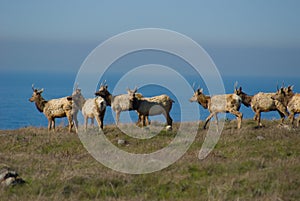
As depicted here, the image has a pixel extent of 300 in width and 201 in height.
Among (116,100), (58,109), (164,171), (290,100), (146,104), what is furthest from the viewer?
(116,100)

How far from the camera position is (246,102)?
26797mm

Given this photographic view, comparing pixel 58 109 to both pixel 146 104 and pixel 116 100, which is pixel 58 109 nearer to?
pixel 116 100

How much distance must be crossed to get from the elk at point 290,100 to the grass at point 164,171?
120 inches

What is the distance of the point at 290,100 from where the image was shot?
24938mm

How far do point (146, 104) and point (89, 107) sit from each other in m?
2.98

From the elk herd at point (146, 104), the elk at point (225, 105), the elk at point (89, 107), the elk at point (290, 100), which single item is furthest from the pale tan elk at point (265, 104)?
the elk at point (89, 107)

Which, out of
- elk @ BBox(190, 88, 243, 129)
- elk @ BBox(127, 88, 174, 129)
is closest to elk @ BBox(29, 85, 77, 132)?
elk @ BBox(127, 88, 174, 129)

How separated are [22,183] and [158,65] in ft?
31.4

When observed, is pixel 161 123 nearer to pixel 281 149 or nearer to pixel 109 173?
pixel 281 149

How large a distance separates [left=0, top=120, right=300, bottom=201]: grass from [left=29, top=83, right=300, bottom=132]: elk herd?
93.3 inches

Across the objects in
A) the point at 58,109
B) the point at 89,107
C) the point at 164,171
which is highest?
the point at 89,107

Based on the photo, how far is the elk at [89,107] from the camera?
916 inches

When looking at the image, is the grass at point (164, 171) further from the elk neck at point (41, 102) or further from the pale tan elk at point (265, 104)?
the elk neck at point (41, 102)

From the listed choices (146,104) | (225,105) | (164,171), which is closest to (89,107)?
(146,104)
